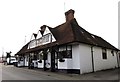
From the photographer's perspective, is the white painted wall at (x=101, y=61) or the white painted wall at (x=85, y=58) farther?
the white painted wall at (x=101, y=61)

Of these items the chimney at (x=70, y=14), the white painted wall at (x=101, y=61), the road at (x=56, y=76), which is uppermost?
the chimney at (x=70, y=14)

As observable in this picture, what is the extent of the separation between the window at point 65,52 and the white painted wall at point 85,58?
142 cm

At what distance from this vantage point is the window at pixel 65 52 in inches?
753

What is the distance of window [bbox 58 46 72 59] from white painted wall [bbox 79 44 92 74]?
142 cm

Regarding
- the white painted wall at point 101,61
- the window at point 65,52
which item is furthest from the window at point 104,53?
the window at point 65,52

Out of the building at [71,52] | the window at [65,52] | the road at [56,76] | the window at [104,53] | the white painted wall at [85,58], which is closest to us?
the road at [56,76]

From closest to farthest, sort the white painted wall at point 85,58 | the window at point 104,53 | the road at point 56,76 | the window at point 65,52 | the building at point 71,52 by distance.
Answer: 1. the road at point 56,76
2. the white painted wall at point 85,58
3. the building at point 71,52
4. the window at point 65,52
5. the window at point 104,53

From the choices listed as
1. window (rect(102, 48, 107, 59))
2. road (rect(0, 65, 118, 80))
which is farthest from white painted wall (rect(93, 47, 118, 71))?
road (rect(0, 65, 118, 80))

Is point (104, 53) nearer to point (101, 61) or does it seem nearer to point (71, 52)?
point (101, 61)

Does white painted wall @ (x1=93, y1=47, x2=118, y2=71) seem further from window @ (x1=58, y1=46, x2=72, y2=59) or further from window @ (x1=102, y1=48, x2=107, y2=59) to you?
window @ (x1=58, y1=46, x2=72, y2=59)

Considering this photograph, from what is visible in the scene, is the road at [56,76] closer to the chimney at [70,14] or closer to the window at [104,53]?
the window at [104,53]

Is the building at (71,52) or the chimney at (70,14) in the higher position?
the chimney at (70,14)

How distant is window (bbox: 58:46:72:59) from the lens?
1913 cm

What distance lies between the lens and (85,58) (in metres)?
19.0
